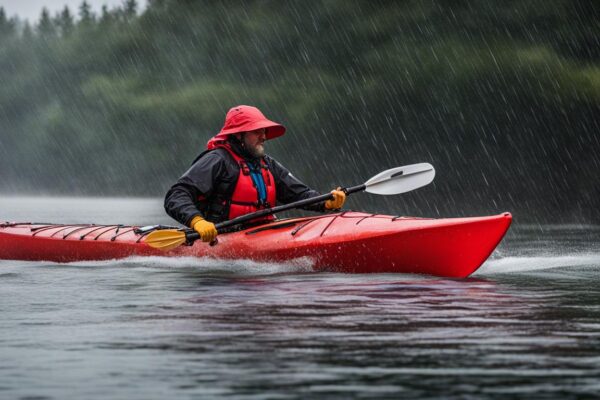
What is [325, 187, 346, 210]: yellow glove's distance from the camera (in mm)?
7934

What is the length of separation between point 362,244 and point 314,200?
0.72 meters

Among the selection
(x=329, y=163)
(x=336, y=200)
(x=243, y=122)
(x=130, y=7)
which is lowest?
(x=329, y=163)

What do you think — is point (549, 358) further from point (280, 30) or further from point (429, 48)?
point (280, 30)

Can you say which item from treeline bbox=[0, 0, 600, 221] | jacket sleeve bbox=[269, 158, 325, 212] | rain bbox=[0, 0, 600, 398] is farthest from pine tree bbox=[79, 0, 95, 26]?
jacket sleeve bbox=[269, 158, 325, 212]

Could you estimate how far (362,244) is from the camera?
718 centimetres

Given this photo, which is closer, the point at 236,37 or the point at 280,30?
the point at 280,30

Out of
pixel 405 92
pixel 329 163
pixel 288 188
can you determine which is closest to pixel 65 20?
pixel 329 163

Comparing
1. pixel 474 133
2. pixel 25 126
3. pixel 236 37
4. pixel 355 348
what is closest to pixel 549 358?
pixel 355 348

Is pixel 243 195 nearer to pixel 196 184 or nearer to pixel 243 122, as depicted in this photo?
pixel 196 184

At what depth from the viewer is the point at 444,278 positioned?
23.1 ft

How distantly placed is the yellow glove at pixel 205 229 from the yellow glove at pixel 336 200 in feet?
3.53

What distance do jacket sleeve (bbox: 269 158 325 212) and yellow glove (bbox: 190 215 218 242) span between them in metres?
1.09

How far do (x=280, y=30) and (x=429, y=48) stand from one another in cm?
938

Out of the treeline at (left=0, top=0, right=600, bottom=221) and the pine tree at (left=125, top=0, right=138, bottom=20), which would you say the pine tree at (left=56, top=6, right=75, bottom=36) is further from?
the treeline at (left=0, top=0, right=600, bottom=221)
